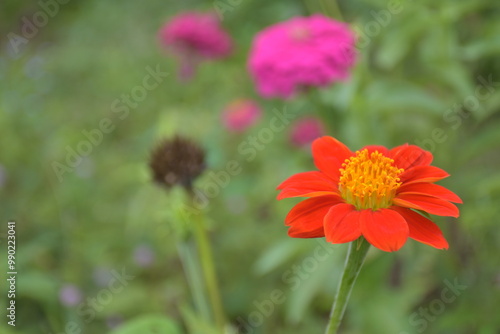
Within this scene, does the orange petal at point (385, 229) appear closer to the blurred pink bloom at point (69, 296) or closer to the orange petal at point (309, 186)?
the orange petal at point (309, 186)

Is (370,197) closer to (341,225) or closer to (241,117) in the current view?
(341,225)

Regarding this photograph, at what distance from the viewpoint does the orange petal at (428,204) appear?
0.61m

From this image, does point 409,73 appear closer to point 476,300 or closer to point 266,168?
point 266,168

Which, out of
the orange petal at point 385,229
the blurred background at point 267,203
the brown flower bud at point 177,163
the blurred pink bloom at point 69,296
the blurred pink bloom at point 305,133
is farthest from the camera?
the blurred pink bloom at point 305,133

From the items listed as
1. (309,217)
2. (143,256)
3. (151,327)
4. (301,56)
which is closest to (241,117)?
(143,256)

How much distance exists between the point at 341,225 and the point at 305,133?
4.36ft

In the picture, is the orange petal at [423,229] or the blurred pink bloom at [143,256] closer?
the orange petal at [423,229]

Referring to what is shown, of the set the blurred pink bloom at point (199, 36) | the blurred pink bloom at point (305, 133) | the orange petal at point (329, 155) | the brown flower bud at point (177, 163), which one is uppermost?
the blurred pink bloom at point (199, 36)

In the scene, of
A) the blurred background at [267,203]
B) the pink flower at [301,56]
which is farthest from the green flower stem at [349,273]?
the pink flower at [301,56]

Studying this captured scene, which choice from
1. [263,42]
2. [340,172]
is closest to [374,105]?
[263,42]

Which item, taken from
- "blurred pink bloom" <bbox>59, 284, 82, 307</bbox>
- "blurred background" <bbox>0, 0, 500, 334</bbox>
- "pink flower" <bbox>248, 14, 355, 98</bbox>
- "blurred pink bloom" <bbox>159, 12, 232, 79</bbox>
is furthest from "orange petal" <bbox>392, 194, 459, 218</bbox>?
"blurred pink bloom" <bbox>159, 12, 232, 79</bbox>

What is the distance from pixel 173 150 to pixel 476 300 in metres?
0.70

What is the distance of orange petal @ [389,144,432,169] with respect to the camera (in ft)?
2.39

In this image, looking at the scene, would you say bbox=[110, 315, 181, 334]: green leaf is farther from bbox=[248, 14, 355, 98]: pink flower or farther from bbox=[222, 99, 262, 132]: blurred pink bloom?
bbox=[222, 99, 262, 132]: blurred pink bloom
